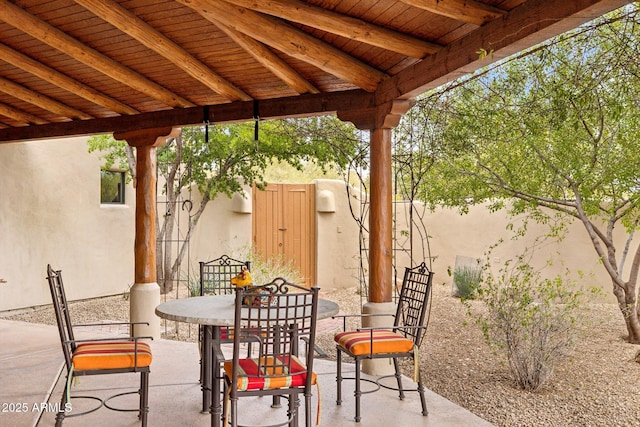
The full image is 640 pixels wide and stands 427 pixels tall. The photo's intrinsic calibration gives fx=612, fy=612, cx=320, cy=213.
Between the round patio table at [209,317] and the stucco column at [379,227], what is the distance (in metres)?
1.17

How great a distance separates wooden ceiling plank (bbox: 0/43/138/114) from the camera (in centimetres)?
528

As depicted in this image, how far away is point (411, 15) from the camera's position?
12.5 ft

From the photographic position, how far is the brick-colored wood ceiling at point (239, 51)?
3.59 m

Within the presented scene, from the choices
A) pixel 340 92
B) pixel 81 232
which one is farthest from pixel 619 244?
pixel 81 232

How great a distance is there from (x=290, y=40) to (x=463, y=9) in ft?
4.27

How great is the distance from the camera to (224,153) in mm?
9711

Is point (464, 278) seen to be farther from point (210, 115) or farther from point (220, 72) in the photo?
point (220, 72)

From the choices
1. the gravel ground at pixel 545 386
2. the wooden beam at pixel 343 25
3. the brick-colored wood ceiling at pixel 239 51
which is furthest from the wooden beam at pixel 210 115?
the gravel ground at pixel 545 386

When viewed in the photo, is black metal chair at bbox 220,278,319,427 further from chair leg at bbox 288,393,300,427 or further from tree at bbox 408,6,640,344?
tree at bbox 408,6,640,344

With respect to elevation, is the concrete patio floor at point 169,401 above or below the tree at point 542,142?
below

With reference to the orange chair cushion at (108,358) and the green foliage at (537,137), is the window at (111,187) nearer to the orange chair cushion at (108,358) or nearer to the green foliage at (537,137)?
the green foliage at (537,137)

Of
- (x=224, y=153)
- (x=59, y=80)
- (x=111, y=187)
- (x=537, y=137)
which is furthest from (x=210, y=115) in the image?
(x=111, y=187)

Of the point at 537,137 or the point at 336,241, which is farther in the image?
the point at 336,241

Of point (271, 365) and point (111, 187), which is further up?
point (111, 187)
